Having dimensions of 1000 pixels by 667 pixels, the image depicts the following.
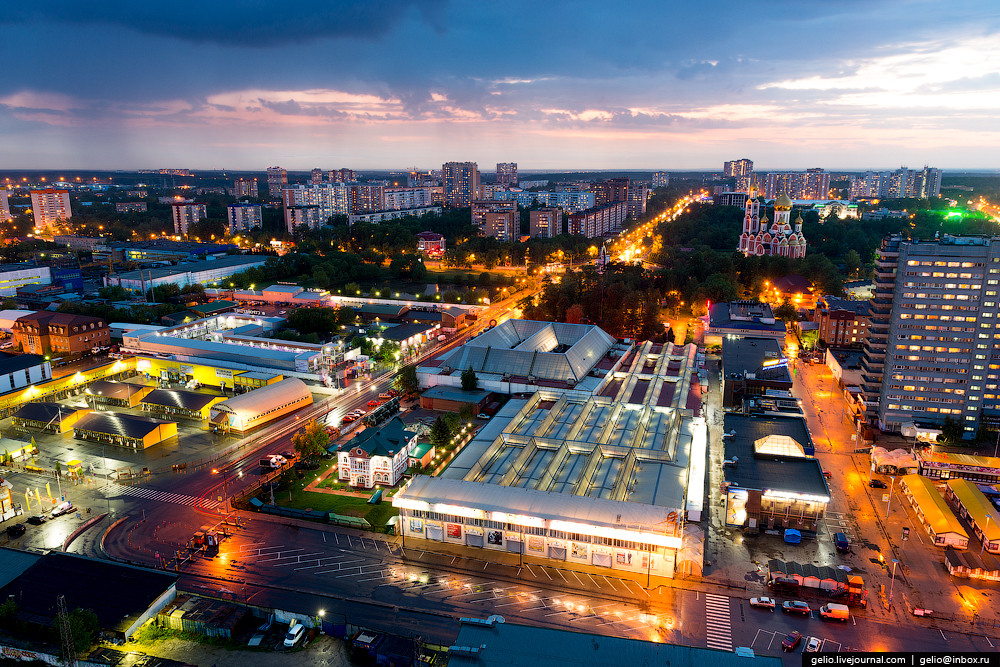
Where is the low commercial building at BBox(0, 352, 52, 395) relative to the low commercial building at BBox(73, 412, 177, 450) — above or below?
above

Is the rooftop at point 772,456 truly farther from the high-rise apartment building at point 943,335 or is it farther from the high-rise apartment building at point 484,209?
the high-rise apartment building at point 484,209

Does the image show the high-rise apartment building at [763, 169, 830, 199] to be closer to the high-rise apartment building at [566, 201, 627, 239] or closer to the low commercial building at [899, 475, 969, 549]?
the high-rise apartment building at [566, 201, 627, 239]

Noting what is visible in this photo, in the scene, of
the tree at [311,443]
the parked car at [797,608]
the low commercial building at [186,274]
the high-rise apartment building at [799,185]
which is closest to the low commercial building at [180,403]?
the tree at [311,443]

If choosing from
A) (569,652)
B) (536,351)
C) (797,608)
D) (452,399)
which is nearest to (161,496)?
(452,399)

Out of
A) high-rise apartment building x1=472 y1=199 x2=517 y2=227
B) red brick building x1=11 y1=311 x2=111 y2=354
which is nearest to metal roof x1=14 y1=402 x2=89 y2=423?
red brick building x1=11 y1=311 x2=111 y2=354

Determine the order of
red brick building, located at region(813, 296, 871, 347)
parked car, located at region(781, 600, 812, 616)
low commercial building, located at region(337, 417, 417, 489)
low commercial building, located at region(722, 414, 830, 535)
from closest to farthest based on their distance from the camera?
parked car, located at region(781, 600, 812, 616), low commercial building, located at region(722, 414, 830, 535), low commercial building, located at region(337, 417, 417, 489), red brick building, located at region(813, 296, 871, 347)

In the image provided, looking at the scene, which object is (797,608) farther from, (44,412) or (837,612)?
(44,412)

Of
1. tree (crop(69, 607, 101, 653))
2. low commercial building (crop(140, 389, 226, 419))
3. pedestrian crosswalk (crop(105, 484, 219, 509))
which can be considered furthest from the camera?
low commercial building (crop(140, 389, 226, 419))
